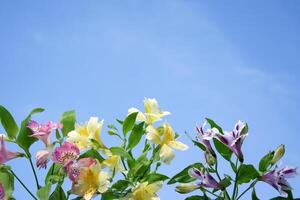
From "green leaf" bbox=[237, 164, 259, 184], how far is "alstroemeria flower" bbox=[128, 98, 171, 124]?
1.09 ft

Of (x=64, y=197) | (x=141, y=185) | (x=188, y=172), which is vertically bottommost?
(x=64, y=197)

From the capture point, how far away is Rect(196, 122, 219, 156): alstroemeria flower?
167 centimetres

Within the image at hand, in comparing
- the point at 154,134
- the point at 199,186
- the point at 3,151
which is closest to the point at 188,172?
the point at 199,186

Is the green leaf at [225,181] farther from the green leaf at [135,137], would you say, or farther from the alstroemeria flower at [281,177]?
the green leaf at [135,137]

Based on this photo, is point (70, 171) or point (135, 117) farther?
point (135, 117)

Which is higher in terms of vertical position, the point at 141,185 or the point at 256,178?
the point at 256,178

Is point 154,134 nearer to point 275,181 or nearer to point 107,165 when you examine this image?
point 107,165

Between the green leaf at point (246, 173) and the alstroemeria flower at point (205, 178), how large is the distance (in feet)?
0.24

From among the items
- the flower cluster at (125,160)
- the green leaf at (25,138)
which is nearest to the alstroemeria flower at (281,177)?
the flower cluster at (125,160)

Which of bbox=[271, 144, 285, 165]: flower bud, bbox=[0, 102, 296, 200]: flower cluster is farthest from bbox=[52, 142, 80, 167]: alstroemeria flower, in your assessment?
bbox=[271, 144, 285, 165]: flower bud

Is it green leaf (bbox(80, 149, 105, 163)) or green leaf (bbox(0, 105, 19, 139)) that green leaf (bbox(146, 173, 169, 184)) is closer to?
green leaf (bbox(80, 149, 105, 163))

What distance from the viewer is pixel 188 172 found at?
1.66m

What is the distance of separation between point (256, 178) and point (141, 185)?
39cm

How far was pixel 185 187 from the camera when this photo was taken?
65.5 inches
